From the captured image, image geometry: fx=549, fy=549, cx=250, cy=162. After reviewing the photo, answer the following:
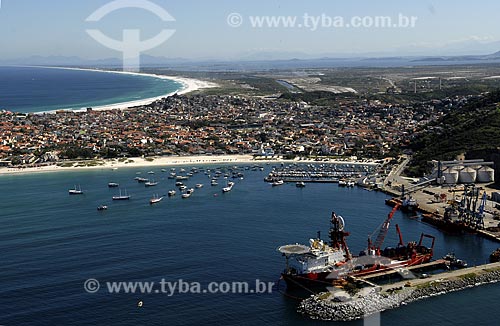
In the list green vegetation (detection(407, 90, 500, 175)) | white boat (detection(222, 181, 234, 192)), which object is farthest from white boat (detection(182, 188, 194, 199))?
green vegetation (detection(407, 90, 500, 175))

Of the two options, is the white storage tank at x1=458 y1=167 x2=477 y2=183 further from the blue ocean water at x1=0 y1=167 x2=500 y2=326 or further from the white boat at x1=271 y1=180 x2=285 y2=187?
the white boat at x1=271 y1=180 x2=285 y2=187

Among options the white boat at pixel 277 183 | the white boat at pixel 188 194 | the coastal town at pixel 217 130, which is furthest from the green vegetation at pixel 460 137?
the white boat at pixel 188 194

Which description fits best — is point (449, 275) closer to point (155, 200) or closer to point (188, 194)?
point (188, 194)

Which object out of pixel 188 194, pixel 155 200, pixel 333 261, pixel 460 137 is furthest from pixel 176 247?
pixel 460 137

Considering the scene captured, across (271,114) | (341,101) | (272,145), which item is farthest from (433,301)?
(341,101)

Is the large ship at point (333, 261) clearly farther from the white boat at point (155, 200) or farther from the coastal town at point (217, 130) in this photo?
the coastal town at point (217, 130)
